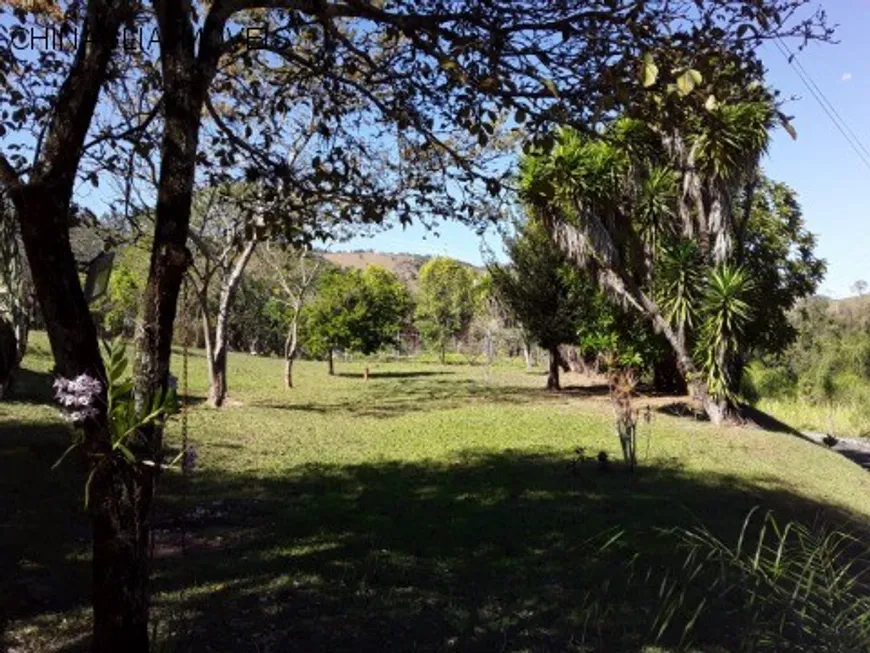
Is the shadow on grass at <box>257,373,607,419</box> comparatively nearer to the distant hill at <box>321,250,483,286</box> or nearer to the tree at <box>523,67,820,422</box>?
the tree at <box>523,67,820,422</box>

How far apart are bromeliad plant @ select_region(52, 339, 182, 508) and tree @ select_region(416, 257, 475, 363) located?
46400 millimetres

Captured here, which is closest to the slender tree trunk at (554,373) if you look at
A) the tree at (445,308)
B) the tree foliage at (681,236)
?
the tree foliage at (681,236)

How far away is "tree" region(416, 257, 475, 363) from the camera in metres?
52.5

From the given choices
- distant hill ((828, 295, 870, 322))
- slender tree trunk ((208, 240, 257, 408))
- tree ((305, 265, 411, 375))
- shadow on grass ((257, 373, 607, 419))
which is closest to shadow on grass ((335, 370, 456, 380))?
tree ((305, 265, 411, 375))

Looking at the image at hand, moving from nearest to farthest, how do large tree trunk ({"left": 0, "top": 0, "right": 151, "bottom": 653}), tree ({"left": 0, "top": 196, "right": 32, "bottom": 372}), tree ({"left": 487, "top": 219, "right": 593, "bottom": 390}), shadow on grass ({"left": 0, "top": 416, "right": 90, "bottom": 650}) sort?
1. large tree trunk ({"left": 0, "top": 0, "right": 151, "bottom": 653})
2. shadow on grass ({"left": 0, "top": 416, "right": 90, "bottom": 650})
3. tree ({"left": 0, "top": 196, "right": 32, "bottom": 372})
4. tree ({"left": 487, "top": 219, "right": 593, "bottom": 390})

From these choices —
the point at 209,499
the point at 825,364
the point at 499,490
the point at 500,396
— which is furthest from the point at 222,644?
the point at 825,364

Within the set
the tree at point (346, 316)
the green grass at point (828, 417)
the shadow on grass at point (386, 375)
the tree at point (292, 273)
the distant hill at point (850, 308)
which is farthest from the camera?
the distant hill at point (850, 308)

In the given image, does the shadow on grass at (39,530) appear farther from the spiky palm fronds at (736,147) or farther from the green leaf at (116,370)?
the spiky palm fronds at (736,147)

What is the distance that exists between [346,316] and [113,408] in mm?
25060

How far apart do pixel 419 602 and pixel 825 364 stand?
1401 inches

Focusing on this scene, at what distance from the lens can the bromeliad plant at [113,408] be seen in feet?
9.68

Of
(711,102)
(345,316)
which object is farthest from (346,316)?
(711,102)

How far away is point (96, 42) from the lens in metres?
3.62

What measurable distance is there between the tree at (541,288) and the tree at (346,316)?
26.2ft
